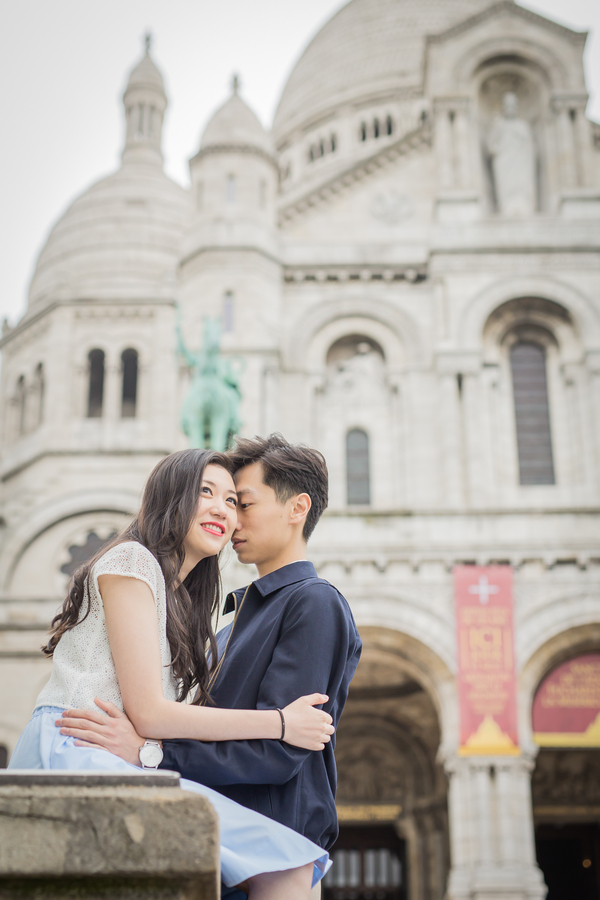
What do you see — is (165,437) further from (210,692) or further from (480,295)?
(210,692)

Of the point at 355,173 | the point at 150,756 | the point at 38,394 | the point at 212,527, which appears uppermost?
the point at 355,173

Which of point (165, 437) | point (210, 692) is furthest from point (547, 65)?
point (210, 692)

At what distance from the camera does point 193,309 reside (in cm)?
2044

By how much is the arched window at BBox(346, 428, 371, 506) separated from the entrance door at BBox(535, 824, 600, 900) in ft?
22.4

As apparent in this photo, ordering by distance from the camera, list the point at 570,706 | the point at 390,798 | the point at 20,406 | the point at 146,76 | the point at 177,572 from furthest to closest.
Answer: the point at 146,76 < the point at 20,406 < the point at 390,798 < the point at 570,706 < the point at 177,572

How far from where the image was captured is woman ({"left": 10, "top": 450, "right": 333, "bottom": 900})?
8.36 feet

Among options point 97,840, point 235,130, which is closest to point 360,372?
point 235,130

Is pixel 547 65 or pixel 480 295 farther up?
pixel 547 65

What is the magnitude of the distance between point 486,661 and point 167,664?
41.1 feet

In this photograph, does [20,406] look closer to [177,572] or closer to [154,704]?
[177,572]

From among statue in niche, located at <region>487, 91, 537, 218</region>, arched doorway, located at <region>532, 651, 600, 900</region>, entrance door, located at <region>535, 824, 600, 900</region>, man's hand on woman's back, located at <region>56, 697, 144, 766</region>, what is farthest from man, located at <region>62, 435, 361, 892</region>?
statue in niche, located at <region>487, 91, 537, 218</region>

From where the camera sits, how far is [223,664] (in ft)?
9.84

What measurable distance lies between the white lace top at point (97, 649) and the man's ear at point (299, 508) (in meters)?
0.55

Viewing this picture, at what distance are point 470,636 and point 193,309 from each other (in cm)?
922
